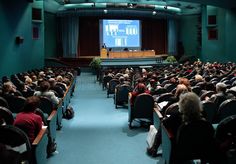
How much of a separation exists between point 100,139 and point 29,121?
291cm

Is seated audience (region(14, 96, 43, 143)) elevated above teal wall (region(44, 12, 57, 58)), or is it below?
below

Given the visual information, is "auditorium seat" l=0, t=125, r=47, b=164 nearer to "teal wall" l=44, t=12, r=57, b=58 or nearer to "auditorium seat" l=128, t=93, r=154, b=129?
"auditorium seat" l=128, t=93, r=154, b=129

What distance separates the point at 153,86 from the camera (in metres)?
10.4

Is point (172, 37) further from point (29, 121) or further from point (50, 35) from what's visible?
point (29, 121)

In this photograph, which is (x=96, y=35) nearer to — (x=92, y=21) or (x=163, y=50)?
(x=92, y=21)

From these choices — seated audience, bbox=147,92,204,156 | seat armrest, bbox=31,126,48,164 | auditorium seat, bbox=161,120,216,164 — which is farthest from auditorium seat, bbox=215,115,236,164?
seat armrest, bbox=31,126,48,164

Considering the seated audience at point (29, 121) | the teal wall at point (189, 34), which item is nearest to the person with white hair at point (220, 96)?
the seated audience at point (29, 121)

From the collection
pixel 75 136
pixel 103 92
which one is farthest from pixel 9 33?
pixel 75 136

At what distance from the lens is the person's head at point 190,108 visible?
4410 millimetres

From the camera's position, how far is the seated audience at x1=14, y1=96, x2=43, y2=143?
15.5 ft

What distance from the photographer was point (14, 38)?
1711cm

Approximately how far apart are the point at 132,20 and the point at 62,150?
24.0 meters

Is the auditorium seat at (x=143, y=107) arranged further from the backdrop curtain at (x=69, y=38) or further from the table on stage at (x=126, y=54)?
the backdrop curtain at (x=69, y=38)

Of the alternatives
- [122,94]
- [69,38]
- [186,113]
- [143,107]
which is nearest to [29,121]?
[186,113]
